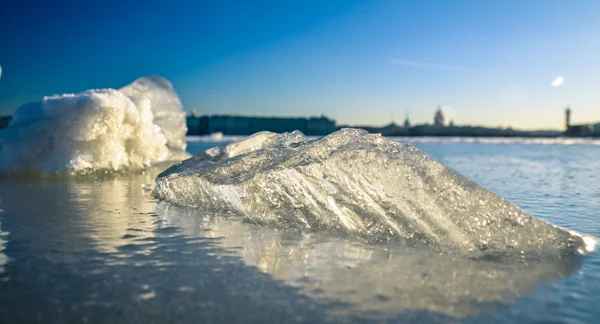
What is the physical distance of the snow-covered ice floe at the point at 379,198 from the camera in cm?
325

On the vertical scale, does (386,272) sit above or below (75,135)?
below

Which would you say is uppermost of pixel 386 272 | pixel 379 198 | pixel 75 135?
pixel 75 135

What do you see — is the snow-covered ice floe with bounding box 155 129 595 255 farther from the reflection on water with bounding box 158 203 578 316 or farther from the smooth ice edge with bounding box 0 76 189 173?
the smooth ice edge with bounding box 0 76 189 173

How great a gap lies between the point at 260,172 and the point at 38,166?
658cm

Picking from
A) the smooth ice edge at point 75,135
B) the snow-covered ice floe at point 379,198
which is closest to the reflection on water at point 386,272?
the snow-covered ice floe at point 379,198

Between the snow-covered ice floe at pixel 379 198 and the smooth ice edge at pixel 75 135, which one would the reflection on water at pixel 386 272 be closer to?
the snow-covered ice floe at pixel 379 198

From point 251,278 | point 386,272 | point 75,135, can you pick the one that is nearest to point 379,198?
point 386,272

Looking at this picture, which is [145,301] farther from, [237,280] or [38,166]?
[38,166]

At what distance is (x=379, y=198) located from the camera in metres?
3.65

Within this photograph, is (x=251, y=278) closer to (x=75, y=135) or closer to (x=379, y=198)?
(x=379, y=198)

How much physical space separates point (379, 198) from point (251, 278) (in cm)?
152

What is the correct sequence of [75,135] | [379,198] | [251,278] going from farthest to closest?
[75,135] < [379,198] < [251,278]

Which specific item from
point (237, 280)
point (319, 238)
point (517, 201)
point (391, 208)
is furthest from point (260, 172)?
point (517, 201)

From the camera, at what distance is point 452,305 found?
2146mm
